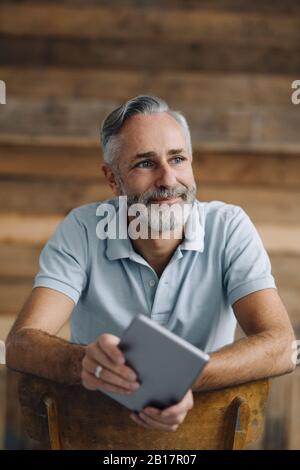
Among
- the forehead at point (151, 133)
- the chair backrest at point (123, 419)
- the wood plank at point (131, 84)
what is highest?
the wood plank at point (131, 84)

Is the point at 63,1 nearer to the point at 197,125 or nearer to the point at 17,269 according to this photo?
the point at 197,125

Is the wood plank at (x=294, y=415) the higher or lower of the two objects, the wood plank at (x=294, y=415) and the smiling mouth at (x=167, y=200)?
the lower

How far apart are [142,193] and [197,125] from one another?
1557 millimetres

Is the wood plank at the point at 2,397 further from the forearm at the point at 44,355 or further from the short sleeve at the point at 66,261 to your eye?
the forearm at the point at 44,355

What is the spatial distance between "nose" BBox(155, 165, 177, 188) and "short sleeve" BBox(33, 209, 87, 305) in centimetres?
26

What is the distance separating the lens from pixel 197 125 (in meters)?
3.22

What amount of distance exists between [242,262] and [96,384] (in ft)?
1.94

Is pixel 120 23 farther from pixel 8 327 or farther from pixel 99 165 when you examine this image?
pixel 8 327

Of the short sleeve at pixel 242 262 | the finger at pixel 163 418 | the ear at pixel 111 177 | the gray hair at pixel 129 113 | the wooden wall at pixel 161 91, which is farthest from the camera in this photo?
the wooden wall at pixel 161 91

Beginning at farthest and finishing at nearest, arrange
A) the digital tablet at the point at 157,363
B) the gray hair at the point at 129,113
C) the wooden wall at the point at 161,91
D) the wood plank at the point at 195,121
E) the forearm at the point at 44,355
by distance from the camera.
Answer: the wooden wall at the point at 161,91
the wood plank at the point at 195,121
the gray hair at the point at 129,113
the forearm at the point at 44,355
the digital tablet at the point at 157,363

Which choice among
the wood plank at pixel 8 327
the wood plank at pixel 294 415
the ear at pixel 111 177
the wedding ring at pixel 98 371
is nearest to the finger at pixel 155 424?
the wedding ring at pixel 98 371

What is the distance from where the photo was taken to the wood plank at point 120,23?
3484 mm

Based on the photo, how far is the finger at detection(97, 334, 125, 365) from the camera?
3.89ft
